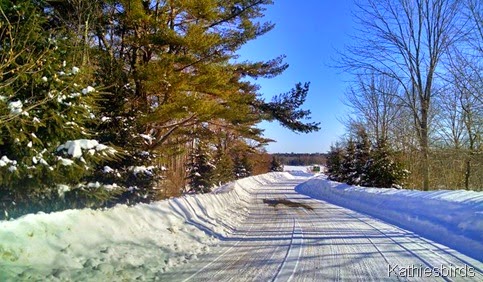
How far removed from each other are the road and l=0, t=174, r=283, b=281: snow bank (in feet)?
1.72

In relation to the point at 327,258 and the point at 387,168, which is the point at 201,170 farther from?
the point at 327,258

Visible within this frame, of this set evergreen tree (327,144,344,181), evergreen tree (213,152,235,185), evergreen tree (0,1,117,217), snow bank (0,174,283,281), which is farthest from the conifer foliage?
evergreen tree (0,1,117,217)

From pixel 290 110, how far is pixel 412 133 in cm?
1158

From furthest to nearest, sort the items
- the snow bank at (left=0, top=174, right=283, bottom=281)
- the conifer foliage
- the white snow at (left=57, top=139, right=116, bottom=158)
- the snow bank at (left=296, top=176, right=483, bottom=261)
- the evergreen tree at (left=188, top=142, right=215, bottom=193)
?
the evergreen tree at (left=188, top=142, right=215, bottom=193), the conifer foliage, the snow bank at (left=296, top=176, right=483, bottom=261), the white snow at (left=57, top=139, right=116, bottom=158), the snow bank at (left=0, top=174, right=283, bottom=281)

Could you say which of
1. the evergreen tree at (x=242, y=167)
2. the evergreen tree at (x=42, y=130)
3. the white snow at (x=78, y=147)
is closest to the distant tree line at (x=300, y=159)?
the evergreen tree at (x=242, y=167)

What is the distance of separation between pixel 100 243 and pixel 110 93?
15.4 ft

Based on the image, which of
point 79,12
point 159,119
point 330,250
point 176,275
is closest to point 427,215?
point 330,250

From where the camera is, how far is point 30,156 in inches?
269

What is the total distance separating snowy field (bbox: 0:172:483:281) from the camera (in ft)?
15.2

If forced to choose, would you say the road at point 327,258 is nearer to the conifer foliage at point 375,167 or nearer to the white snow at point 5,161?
the white snow at point 5,161

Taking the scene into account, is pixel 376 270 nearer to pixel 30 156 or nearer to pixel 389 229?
pixel 389 229

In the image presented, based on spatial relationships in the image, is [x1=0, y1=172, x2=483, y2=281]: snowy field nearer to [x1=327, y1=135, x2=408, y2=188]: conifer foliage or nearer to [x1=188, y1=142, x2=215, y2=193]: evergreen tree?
[x1=327, y1=135, x2=408, y2=188]: conifer foliage

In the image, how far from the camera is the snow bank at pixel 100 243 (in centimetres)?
454

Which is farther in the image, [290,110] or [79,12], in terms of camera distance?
[290,110]
